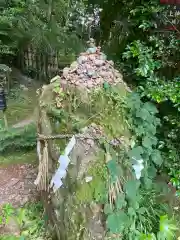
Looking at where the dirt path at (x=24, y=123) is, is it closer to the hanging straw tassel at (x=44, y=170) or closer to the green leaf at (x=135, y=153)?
the hanging straw tassel at (x=44, y=170)

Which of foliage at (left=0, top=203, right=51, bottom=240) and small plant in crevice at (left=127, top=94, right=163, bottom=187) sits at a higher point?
small plant in crevice at (left=127, top=94, right=163, bottom=187)

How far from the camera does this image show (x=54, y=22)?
230 inches

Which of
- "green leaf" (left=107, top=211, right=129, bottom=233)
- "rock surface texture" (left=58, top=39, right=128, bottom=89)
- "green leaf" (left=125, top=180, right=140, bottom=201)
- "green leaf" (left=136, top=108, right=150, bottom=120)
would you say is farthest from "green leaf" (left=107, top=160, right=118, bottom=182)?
"rock surface texture" (left=58, top=39, right=128, bottom=89)

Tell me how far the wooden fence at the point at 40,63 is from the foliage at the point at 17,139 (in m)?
1.89

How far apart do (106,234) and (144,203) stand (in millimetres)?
487

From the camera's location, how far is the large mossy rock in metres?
2.22

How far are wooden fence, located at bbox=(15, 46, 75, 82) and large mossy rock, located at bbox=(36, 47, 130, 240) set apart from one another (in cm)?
341

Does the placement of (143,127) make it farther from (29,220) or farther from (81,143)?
(29,220)

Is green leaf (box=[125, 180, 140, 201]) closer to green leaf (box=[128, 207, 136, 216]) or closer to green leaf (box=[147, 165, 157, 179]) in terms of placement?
green leaf (box=[128, 207, 136, 216])

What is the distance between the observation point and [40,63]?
6957mm

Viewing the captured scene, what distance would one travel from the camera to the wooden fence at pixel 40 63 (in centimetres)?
624

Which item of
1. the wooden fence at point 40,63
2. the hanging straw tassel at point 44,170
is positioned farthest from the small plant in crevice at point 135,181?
the wooden fence at point 40,63

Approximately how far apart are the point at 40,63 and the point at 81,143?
501cm

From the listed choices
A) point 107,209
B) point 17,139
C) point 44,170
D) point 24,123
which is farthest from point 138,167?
point 24,123
